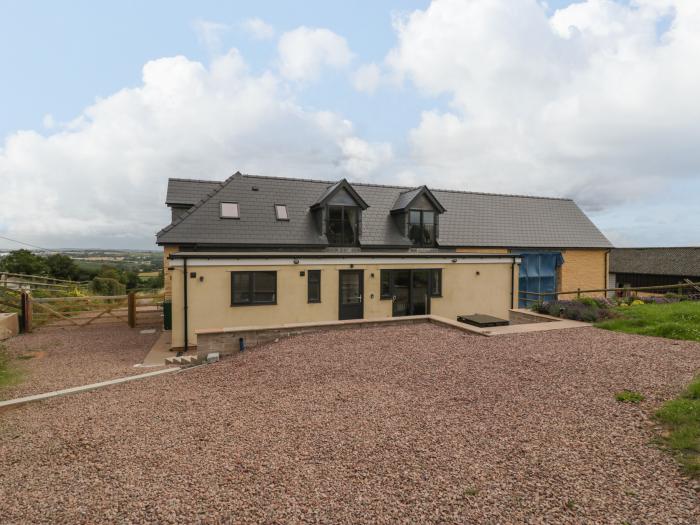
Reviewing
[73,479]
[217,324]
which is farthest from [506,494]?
[217,324]

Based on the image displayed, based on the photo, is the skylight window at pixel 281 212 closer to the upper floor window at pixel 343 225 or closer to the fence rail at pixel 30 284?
the upper floor window at pixel 343 225

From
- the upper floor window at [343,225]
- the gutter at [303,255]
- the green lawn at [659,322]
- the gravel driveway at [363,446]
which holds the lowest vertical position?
the gravel driveway at [363,446]

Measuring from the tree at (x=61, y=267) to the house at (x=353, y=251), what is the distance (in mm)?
32728

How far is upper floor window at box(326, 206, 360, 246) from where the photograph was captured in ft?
65.2

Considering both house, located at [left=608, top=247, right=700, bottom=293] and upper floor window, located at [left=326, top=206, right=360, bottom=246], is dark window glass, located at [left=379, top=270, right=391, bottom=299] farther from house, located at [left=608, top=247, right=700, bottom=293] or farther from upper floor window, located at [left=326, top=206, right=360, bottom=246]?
house, located at [left=608, top=247, right=700, bottom=293]

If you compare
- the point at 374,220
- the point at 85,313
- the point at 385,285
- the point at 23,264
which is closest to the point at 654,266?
the point at 374,220

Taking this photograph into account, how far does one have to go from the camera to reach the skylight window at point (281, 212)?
64.3 feet

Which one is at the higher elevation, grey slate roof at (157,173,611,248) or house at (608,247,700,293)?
grey slate roof at (157,173,611,248)

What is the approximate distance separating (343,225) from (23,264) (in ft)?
131

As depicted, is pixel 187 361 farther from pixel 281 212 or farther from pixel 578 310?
pixel 578 310

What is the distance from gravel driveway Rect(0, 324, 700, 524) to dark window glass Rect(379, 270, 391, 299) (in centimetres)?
654

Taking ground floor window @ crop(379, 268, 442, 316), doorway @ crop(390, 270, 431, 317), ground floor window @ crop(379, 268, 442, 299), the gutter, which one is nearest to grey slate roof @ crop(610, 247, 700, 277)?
the gutter

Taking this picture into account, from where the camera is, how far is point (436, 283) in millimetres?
16188

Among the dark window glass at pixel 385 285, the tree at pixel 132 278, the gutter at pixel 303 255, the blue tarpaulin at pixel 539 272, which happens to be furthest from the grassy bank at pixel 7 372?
the tree at pixel 132 278
